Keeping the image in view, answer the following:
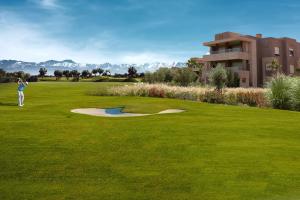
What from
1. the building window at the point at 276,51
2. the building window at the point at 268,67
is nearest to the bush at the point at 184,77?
the building window at the point at 268,67

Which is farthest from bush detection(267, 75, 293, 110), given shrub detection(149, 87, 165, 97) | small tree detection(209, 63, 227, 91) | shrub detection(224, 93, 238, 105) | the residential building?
the residential building

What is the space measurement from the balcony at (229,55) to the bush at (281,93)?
30499 millimetres

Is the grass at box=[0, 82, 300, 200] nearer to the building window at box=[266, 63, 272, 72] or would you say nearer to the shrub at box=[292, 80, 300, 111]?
the shrub at box=[292, 80, 300, 111]

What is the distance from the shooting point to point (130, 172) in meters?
8.57

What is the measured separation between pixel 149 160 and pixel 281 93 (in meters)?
17.1

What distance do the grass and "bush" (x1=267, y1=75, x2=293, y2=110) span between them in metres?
9.54

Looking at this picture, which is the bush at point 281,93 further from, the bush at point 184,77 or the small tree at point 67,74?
the small tree at point 67,74

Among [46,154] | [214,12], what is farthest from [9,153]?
[214,12]

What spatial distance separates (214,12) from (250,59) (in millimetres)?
30387

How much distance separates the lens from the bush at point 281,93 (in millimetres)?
23628

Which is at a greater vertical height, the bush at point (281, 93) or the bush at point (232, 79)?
the bush at point (232, 79)

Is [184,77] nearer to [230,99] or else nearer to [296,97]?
[230,99]

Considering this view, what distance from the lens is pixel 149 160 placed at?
9.39 meters

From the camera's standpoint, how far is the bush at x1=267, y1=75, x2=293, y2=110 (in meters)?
23.6
